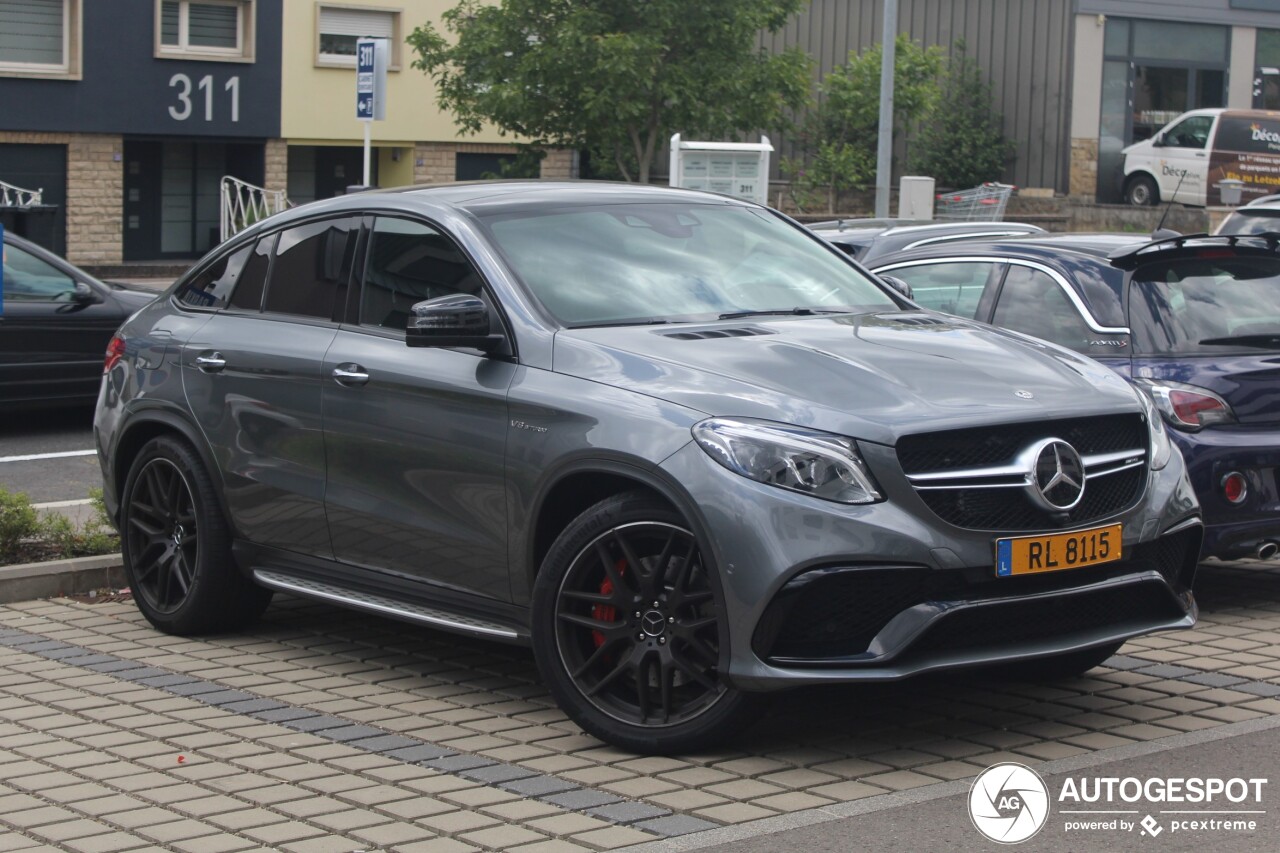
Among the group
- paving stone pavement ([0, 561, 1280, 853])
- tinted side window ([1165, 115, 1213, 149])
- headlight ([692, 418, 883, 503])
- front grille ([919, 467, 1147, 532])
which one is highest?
tinted side window ([1165, 115, 1213, 149])

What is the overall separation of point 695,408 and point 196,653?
2.77m

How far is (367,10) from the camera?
113 ft

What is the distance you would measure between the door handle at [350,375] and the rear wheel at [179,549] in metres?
0.96

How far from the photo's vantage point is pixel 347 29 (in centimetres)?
3447

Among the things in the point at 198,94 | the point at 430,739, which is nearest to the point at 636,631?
the point at 430,739

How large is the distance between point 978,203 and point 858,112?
5.43 metres

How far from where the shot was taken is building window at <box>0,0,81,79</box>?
3042 centimetres

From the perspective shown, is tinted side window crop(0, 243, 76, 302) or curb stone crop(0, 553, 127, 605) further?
tinted side window crop(0, 243, 76, 302)

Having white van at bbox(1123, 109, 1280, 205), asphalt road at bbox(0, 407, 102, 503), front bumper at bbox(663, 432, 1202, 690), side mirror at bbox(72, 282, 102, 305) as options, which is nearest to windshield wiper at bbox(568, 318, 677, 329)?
front bumper at bbox(663, 432, 1202, 690)

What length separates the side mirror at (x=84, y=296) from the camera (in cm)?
1421

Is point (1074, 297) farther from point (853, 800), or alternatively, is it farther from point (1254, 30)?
point (1254, 30)

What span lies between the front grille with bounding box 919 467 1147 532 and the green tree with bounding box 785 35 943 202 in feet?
91.8

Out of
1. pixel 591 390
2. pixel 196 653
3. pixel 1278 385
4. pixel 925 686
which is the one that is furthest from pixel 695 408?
pixel 1278 385

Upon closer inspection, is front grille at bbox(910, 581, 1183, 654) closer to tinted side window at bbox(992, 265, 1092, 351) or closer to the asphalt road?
tinted side window at bbox(992, 265, 1092, 351)
